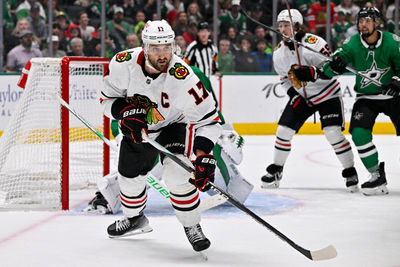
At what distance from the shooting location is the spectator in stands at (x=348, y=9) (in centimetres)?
841

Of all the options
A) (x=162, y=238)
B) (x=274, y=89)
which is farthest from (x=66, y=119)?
(x=274, y=89)

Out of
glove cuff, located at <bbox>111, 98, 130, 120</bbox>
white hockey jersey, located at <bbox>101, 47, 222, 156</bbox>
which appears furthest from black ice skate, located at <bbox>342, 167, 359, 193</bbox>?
glove cuff, located at <bbox>111, 98, 130, 120</bbox>

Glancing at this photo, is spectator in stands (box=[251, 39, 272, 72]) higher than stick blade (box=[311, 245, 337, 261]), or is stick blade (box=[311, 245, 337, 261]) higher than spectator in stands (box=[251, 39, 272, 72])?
spectator in stands (box=[251, 39, 272, 72])

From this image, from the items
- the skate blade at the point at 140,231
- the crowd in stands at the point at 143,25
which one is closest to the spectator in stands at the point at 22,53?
the crowd in stands at the point at 143,25

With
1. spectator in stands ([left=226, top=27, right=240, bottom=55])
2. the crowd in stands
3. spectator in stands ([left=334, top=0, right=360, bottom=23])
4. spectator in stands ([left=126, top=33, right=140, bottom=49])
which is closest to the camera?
the crowd in stands

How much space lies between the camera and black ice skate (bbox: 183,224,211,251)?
2.75 meters

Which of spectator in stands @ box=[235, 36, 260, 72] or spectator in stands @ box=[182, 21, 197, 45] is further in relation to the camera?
spectator in stands @ box=[182, 21, 197, 45]

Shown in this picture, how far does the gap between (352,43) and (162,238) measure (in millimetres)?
1882

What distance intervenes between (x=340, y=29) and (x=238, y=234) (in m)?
5.62

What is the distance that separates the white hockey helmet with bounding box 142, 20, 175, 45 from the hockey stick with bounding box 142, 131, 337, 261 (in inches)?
14.0

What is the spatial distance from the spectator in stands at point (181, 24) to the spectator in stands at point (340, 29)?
5.53 ft

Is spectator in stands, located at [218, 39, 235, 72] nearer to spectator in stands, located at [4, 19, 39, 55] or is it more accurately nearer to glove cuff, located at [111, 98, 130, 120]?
spectator in stands, located at [4, 19, 39, 55]

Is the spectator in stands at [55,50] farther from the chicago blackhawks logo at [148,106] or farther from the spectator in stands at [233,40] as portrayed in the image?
the chicago blackhawks logo at [148,106]

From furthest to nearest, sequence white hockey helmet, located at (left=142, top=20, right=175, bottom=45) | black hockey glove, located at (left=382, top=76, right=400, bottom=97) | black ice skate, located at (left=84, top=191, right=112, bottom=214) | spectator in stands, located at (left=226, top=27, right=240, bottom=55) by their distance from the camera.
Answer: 1. spectator in stands, located at (left=226, top=27, right=240, bottom=55)
2. black hockey glove, located at (left=382, top=76, right=400, bottom=97)
3. black ice skate, located at (left=84, top=191, right=112, bottom=214)
4. white hockey helmet, located at (left=142, top=20, right=175, bottom=45)
